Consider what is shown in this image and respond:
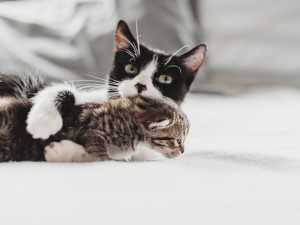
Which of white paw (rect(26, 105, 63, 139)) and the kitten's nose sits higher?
white paw (rect(26, 105, 63, 139))

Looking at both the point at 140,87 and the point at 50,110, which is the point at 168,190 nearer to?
the point at 50,110

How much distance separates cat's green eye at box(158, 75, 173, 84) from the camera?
1.31 meters

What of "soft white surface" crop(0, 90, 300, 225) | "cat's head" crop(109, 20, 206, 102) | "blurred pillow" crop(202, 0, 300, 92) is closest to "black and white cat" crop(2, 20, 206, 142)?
"cat's head" crop(109, 20, 206, 102)

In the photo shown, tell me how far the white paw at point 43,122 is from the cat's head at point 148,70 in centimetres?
29

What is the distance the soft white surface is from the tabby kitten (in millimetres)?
75

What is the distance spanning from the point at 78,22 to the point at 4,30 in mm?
327

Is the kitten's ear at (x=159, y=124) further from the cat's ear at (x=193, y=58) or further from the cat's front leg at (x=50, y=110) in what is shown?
the cat's ear at (x=193, y=58)

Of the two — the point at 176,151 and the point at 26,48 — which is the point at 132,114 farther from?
the point at 26,48

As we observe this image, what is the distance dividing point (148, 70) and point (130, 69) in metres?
0.07

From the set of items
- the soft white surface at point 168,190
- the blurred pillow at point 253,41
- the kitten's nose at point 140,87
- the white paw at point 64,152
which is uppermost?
the soft white surface at point 168,190

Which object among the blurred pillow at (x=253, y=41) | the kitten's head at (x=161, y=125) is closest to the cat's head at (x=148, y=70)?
the kitten's head at (x=161, y=125)

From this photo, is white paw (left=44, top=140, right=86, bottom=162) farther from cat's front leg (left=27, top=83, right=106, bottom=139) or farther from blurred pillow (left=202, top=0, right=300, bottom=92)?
blurred pillow (left=202, top=0, right=300, bottom=92)

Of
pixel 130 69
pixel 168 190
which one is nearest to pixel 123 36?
pixel 130 69

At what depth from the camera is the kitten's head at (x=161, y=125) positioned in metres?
1.00
